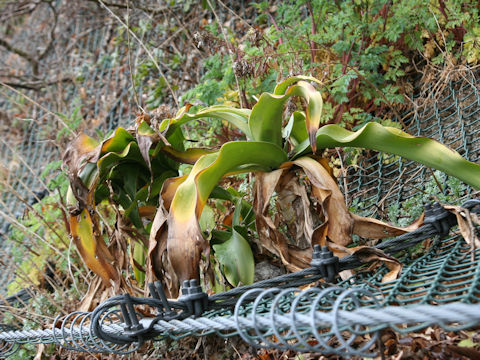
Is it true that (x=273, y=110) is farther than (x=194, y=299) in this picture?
Yes

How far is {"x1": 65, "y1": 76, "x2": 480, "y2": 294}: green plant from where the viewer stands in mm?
1579

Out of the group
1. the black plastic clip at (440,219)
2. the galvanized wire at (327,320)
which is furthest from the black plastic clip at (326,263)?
the black plastic clip at (440,219)

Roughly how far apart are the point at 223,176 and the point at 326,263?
1.94 feet

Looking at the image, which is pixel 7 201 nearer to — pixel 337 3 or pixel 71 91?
pixel 71 91

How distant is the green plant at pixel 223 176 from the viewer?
1579 mm

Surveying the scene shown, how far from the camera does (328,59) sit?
2875 millimetres

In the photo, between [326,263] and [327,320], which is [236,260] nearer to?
[326,263]

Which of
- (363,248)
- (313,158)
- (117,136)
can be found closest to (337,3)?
(313,158)

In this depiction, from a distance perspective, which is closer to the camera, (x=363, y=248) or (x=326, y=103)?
(x=363, y=248)

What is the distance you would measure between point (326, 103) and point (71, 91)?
16.5 ft

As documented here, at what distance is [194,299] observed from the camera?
1.38m

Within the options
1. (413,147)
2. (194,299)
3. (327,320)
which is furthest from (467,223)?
(194,299)

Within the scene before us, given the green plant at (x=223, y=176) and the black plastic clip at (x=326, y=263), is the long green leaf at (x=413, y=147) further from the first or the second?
the black plastic clip at (x=326, y=263)

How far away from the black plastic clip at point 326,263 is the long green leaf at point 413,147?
0.47m
